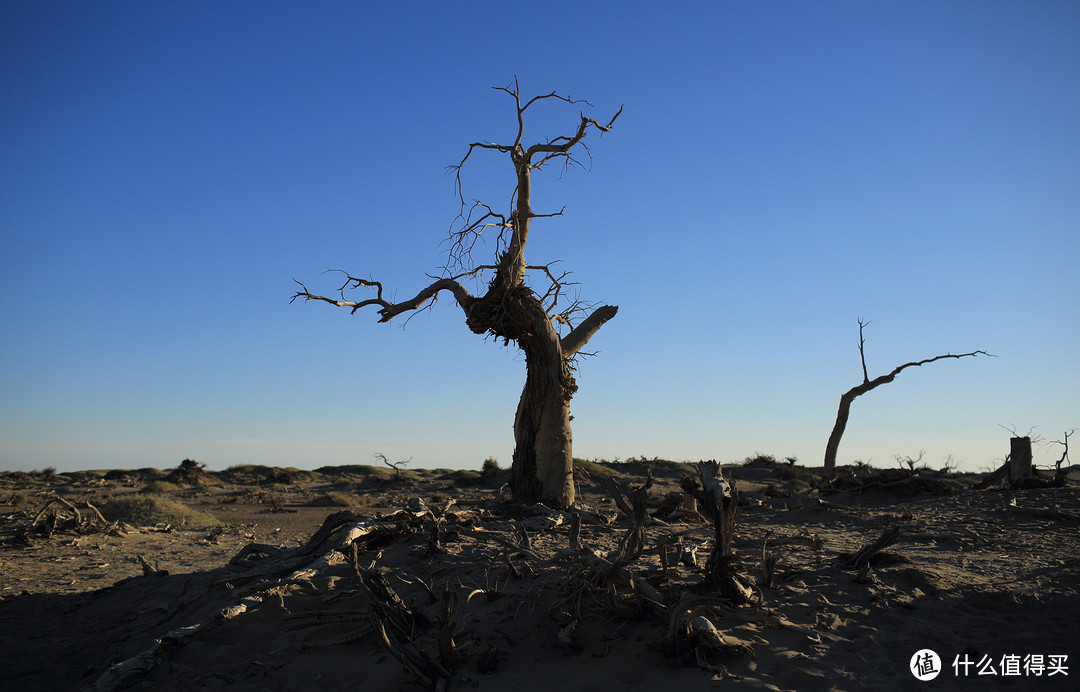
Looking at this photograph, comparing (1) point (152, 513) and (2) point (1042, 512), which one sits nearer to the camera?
(2) point (1042, 512)

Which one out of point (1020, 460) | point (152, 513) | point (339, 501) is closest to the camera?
point (1020, 460)

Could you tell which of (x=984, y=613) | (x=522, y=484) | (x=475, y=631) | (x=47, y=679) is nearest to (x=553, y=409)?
(x=522, y=484)

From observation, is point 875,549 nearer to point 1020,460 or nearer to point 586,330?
point 586,330

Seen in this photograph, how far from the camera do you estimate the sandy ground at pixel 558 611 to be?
16.2 ft

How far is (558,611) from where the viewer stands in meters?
5.72

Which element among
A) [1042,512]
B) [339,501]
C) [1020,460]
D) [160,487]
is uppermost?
[1020,460]

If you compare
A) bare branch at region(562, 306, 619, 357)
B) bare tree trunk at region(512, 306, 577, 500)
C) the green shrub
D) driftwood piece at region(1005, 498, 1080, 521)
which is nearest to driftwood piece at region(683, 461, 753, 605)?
bare tree trunk at region(512, 306, 577, 500)

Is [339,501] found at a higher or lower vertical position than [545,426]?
lower

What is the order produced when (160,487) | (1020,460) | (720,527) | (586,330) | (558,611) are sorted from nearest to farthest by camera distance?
1. (720,527)
2. (558,611)
3. (586,330)
4. (1020,460)
5. (160,487)

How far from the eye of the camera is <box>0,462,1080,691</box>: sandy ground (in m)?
4.95

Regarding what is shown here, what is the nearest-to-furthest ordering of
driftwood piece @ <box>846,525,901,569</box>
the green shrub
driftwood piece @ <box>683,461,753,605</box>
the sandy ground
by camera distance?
the sandy ground, driftwood piece @ <box>683,461,753,605</box>, driftwood piece @ <box>846,525,901,569</box>, the green shrub

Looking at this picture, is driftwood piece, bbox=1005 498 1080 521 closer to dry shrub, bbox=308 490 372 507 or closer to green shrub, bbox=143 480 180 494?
dry shrub, bbox=308 490 372 507

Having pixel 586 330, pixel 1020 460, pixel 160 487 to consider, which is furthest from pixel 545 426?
pixel 160 487

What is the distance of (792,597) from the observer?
5.93m
